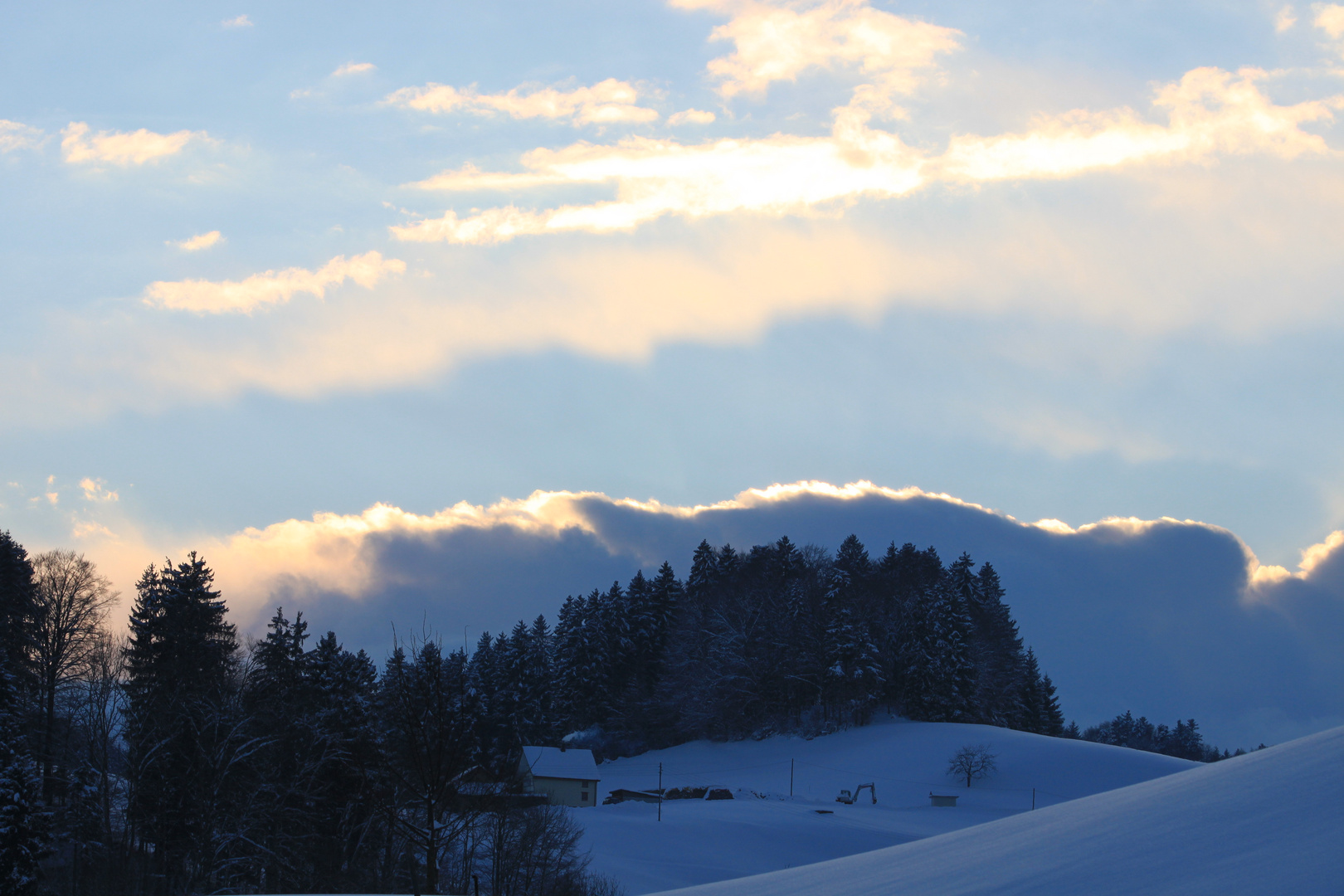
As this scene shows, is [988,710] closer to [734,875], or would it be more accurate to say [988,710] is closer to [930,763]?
[930,763]

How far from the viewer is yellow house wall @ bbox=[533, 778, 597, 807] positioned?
220 ft

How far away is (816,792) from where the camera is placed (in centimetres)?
7081

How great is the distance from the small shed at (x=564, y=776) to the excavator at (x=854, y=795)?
17.3 meters

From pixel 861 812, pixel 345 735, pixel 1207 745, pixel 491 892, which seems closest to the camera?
pixel 491 892

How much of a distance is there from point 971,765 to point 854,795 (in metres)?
10.8

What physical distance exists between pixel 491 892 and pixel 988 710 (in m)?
71.5

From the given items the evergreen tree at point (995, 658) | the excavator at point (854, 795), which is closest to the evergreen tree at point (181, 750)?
the excavator at point (854, 795)

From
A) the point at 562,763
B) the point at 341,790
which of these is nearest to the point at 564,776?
the point at 562,763

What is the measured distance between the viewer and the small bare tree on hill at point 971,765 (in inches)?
2862

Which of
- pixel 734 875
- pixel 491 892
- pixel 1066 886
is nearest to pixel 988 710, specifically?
pixel 734 875

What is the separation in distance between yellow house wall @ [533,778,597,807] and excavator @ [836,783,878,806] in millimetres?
17390

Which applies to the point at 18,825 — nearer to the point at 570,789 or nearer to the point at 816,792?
the point at 570,789

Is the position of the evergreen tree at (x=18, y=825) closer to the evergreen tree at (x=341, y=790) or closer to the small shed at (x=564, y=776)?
the evergreen tree at (x=341, y=790)

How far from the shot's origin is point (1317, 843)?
5.51m
